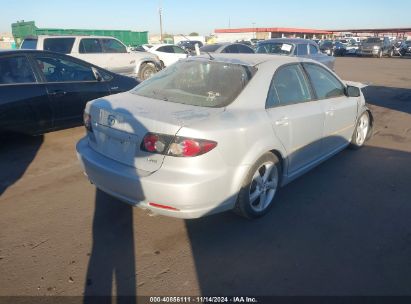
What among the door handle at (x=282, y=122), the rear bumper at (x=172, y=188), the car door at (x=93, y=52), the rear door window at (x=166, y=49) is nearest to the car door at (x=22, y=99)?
the rear bumper at (x=172, y=188)

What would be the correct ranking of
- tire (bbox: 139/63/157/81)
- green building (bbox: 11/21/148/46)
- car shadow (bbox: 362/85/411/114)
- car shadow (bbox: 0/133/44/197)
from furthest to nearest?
green building (bbox: 11/21/148/46) → tire (bbox: 139/63/157/81) → car shadow (bbox: 362/85/411/114) → car shadow (bbox: 0/133/44/197)

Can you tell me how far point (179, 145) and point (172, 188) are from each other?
0.34 meters

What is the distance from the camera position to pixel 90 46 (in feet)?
37.9

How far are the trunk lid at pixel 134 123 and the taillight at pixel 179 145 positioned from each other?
0.15 feet

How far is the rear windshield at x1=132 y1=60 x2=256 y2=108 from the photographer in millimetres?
3342

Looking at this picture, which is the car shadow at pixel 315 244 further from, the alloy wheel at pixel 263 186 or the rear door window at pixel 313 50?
the rear door window at pixel 313 50

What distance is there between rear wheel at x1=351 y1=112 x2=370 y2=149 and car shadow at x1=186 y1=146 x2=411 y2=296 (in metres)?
1.16

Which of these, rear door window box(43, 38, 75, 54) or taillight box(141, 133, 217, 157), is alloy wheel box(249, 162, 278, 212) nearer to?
taillight box(141, 133, 217, 157)

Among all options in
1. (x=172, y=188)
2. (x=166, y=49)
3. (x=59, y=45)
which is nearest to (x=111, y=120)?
(x=172, y=188)

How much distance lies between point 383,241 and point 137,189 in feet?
7.32

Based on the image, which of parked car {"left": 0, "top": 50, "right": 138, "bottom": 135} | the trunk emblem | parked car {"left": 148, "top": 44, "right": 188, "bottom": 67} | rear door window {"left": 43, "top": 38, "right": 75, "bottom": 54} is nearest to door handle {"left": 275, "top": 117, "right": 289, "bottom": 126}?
the trunk emblem

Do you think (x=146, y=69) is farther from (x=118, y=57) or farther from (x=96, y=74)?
(x=96, y=74)

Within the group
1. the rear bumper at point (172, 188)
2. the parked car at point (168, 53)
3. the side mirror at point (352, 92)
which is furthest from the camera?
the parked car at point (168, 53)

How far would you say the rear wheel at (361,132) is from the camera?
5487 millimetres
